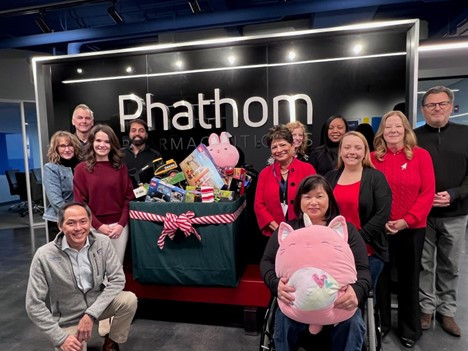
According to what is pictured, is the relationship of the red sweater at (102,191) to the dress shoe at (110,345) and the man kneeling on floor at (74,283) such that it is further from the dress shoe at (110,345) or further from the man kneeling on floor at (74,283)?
the dress shoe at (110,345)

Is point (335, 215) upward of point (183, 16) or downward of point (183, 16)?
downward

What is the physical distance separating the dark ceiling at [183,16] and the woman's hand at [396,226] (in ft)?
9.59

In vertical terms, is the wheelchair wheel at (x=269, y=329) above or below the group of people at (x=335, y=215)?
below

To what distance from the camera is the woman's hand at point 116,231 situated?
8.13ft

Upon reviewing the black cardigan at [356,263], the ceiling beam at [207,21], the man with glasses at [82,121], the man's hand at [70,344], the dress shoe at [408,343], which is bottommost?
the dress shoe at [408,343]

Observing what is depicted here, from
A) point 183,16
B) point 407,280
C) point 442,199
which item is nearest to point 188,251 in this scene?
point 407,280

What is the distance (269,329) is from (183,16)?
419cm

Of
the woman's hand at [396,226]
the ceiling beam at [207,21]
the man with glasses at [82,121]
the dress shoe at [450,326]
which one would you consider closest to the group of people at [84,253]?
the man with glasses at [82,121]

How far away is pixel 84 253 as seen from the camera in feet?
6.72

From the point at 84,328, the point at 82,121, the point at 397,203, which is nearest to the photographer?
the point at 84,328

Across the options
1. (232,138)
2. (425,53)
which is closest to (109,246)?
(232,138)

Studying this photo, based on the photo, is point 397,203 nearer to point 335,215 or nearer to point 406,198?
point 406,198

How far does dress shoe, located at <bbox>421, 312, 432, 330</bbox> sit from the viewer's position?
8.11 feet

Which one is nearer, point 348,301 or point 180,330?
point 348,301
